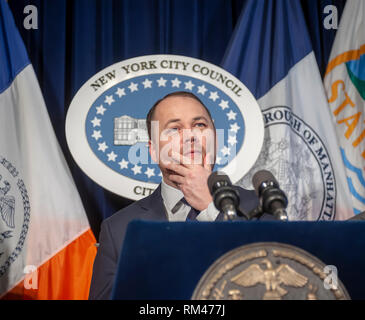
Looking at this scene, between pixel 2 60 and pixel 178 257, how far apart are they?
81.2 inches

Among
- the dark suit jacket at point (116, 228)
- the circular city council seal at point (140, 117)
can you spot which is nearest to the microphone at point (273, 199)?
the dark suit jacket at point (116, 228)

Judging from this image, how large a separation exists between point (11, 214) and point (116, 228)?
58 centimetres

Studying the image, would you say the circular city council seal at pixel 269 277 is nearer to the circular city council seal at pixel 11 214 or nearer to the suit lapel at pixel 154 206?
the suit lapel at pixel 154 206

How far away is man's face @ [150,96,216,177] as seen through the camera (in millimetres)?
2512

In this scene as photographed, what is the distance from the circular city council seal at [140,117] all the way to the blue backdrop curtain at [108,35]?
256mm

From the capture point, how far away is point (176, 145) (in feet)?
8.25

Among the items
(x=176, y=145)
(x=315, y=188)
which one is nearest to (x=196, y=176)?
(x=176, y=145)

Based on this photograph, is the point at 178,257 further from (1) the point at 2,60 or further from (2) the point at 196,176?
(1) the point at 2,60

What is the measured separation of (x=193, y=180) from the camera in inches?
96.1

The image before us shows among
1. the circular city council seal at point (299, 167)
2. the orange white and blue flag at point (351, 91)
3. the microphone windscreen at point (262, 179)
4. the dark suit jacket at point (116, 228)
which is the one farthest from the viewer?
the orange white and blue flag at point (351, 91)

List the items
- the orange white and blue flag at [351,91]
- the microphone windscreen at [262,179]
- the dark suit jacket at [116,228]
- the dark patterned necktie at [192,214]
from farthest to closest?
the orange white and blue flag at [351,91] → the dark patterned necktie at [192,214] → the dark suit jacket at [116,228] → the microphone windscreen at [262,179]

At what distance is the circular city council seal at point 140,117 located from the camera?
2559 mm

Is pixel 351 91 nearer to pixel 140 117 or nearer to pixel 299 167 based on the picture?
pixel 299 167

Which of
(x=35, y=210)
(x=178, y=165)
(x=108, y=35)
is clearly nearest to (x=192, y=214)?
(x=178, y=165)
